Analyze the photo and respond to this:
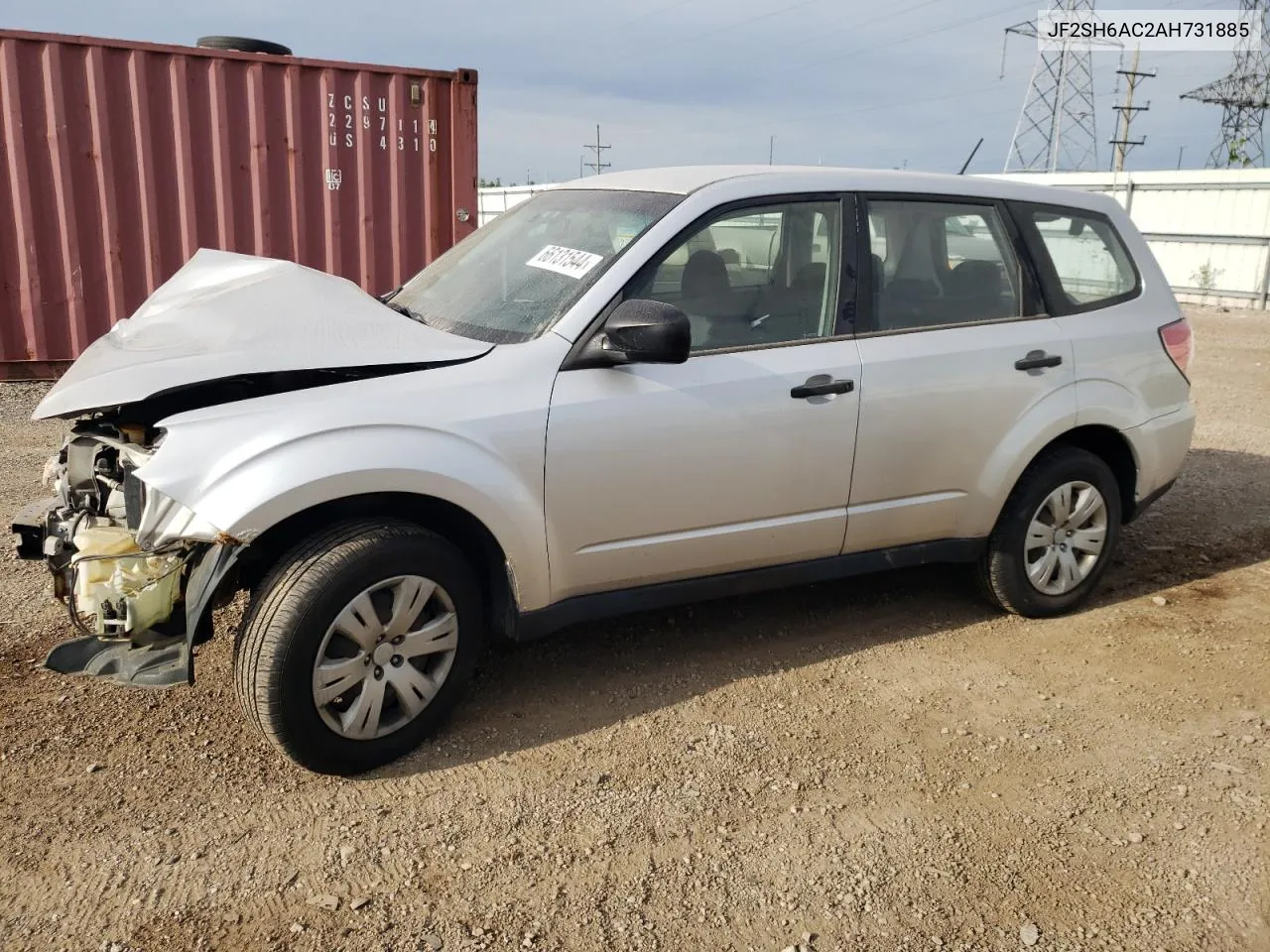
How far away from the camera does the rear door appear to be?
3.89m

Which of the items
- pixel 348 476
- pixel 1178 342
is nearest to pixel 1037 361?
pixel 1178 342

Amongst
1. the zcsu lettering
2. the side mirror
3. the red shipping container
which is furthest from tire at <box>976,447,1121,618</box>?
the zcsu lettering

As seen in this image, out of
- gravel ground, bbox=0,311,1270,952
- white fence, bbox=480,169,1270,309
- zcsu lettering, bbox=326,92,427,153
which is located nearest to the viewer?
gravel ground, bbox=0,311,1270,952

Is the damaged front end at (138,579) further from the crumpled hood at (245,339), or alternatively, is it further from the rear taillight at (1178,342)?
the rear taillight at (1178,342)

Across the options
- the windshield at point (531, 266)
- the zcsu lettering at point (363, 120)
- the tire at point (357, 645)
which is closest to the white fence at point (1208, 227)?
the zcsu lettering at point (363, 120)

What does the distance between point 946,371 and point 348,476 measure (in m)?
2.24

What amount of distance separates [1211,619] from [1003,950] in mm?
2621

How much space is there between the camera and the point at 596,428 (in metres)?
Result: 3.32

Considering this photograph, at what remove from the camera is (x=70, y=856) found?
2.78 meters

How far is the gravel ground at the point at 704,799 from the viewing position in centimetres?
263

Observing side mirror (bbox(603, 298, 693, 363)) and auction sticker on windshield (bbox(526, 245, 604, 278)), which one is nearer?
side mirror (bbox(603, 298, 693, 363))

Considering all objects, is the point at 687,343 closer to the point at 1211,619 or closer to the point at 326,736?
the point at 326,736

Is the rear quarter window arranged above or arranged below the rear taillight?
above

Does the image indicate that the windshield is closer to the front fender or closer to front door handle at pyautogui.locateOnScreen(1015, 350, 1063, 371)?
the front fender
